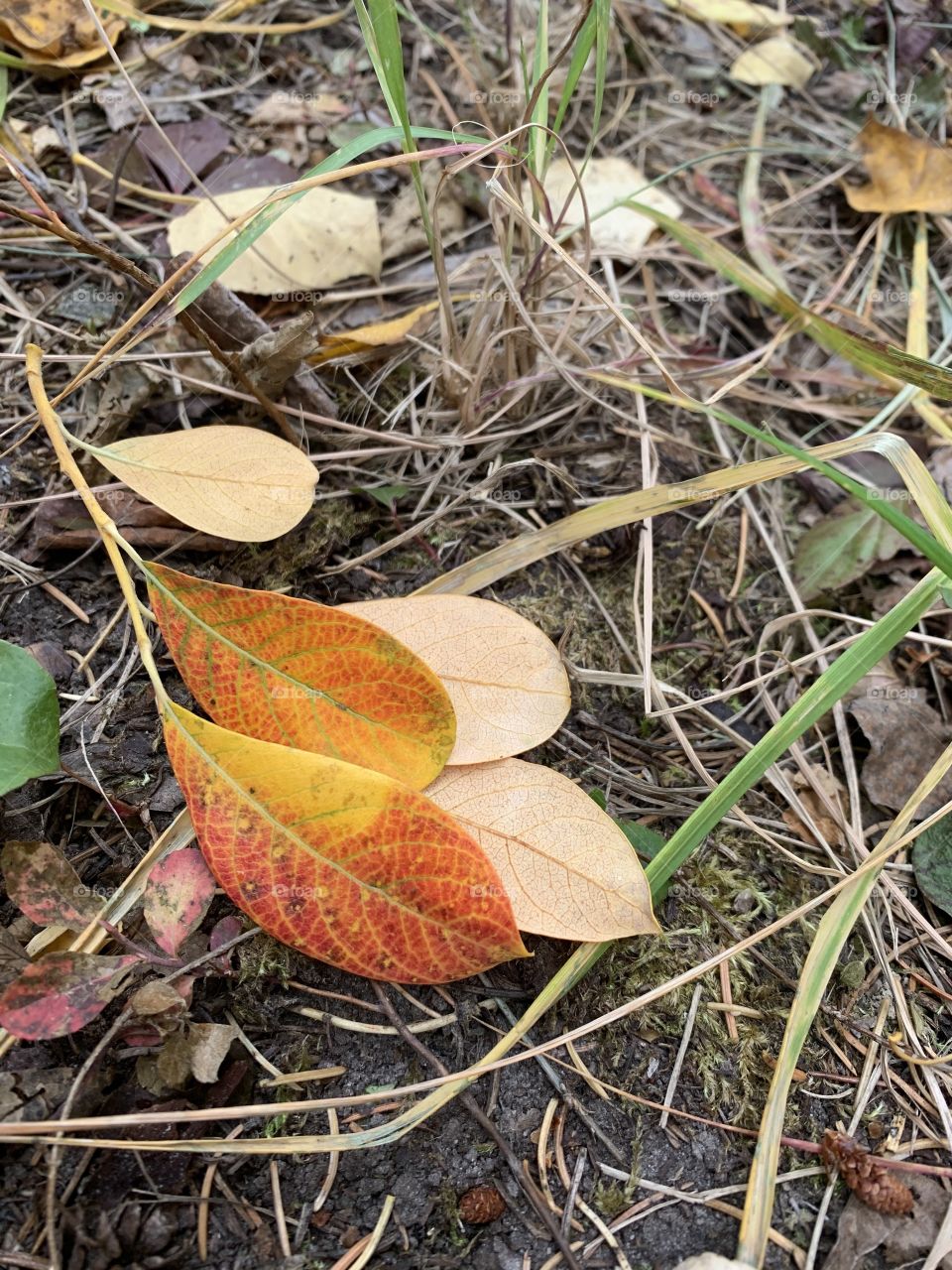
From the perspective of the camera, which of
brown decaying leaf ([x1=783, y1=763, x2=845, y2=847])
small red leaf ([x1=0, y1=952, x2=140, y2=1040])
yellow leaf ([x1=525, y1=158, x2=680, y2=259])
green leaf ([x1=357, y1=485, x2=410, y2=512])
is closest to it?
small red leaf ([x1=0, y1=952, x2=140, y2=1040])

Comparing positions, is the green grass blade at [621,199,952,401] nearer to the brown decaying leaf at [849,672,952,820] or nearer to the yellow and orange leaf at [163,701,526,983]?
the brown decaying leaf at [849,672,952,820]

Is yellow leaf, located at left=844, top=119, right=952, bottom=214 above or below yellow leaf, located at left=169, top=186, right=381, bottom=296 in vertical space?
below

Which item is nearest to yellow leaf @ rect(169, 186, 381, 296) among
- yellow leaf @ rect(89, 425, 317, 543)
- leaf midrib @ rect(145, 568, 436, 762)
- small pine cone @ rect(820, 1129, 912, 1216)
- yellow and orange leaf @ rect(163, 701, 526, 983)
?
yellow leaf @ rect(89, 425, 317, 543)

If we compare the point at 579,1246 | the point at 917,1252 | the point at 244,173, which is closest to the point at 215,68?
the point at 244,173

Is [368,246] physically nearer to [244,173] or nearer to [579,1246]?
[244,173]

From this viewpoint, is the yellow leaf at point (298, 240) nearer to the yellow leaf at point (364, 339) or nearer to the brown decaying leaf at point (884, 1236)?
the yellow leaf at point (364, 339)

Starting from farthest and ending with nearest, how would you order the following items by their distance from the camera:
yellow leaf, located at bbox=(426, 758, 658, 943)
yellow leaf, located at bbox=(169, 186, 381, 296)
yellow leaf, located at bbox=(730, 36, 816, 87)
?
yellow leaf, located at bbox=(730, 36, 816, 87), yellow leaf, located at bbox=(169, 186, 381, 296), yellow leaf, located at bbox=(426, 758, 658, 943)
